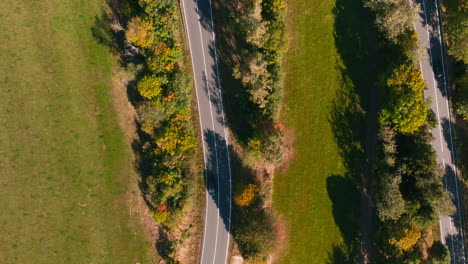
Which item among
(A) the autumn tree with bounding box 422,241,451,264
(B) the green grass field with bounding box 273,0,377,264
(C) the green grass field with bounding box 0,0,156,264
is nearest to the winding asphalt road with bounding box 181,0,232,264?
(B) the green grass field with bounding box 273,0,377,264

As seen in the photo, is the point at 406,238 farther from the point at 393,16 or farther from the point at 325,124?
the point at 393,16

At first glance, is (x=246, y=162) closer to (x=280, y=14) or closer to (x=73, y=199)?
(x=280, y=14)

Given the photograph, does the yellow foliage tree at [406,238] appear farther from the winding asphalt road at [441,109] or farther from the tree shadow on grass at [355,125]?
the winding asphalt road at [441,109]

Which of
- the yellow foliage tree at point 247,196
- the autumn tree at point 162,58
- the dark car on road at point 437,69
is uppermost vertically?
the autumn tree at point 162,58

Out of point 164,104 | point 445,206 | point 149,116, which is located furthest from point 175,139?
point 445,206

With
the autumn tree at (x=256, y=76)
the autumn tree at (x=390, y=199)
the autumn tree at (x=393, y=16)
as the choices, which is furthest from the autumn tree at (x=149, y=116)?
the autumn tree at (x=393, y=16)
